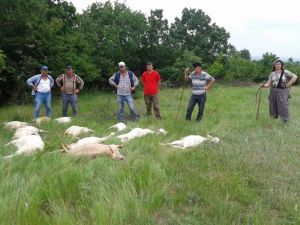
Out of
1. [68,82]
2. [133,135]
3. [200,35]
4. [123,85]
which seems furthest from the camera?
[200,35]

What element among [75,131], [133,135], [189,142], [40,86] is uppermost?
[40,86]

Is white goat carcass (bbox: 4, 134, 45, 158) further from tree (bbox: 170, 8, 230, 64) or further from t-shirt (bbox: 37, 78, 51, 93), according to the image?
tree (bbox: 170, 8, 230, 64)

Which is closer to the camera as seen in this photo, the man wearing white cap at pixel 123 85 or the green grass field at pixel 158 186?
the green grass field at pixel 158 186

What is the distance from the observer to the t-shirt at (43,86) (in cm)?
1131

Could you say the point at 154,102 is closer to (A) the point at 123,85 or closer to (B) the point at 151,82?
(B) the point at 151,82

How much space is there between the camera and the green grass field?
14.1 feet

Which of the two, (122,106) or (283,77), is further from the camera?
(122,106)

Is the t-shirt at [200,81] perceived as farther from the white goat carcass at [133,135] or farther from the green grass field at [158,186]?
the green grass field at [158,186]

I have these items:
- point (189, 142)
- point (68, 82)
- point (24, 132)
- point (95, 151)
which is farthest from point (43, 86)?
point (95, 151)

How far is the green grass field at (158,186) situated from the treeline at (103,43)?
6773 millimetres

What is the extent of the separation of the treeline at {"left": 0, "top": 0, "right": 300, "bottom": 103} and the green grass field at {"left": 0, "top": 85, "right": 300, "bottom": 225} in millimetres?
6773

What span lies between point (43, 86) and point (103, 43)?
15163 millimetres

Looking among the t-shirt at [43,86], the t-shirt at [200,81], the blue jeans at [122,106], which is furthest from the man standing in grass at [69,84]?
the t-shirt at [200,81]

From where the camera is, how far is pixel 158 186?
495 cm
